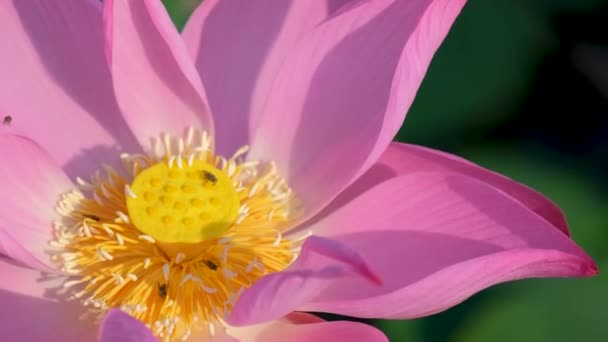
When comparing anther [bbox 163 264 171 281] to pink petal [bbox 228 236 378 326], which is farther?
anther [bbox 163 264 171 281]

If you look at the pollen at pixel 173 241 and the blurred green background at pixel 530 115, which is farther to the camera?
the blurred green background at pixel 530 115

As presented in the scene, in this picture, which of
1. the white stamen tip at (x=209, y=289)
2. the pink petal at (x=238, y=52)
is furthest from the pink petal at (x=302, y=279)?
the pink petal at (x=238, y=52)

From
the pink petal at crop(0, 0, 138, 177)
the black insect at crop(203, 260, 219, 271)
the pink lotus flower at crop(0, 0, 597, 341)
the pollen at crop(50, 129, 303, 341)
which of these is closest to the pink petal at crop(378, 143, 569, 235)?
the pink lotus flower at crop(0, 0, 597, 341)

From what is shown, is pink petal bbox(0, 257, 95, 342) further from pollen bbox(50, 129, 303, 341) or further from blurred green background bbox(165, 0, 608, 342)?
blurred green background bbox(165, 0, 608, 342)

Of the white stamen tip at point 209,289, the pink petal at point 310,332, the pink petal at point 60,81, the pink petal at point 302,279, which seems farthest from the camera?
the pink petal at point 60,81

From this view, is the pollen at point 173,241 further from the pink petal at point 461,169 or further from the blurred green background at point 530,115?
the blurred green background at point 530,115

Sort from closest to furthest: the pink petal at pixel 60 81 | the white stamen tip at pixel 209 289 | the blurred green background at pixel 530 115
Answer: the white stamen tip at pixel 209 289, the pink petal at pixel 60 81, the blurred green background at pixel 530 115

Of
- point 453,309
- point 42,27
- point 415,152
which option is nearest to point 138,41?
point 42,27
